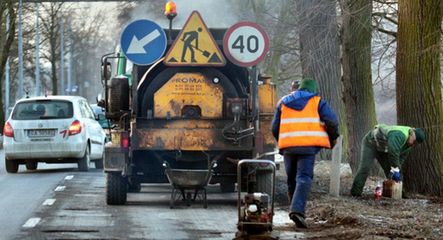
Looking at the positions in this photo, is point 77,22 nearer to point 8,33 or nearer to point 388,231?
point 8,33

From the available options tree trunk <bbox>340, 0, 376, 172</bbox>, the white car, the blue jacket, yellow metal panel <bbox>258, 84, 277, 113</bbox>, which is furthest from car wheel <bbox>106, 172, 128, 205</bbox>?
the white car

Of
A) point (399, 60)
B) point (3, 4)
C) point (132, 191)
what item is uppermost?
point (3, 4)

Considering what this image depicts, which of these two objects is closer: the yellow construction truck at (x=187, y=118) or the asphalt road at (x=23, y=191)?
the asphalt road at (x=23, y=191)

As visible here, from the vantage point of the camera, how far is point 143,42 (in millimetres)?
13953

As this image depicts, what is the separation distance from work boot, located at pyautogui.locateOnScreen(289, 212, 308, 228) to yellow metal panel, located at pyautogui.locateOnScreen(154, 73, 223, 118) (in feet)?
10.7

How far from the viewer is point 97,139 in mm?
23797

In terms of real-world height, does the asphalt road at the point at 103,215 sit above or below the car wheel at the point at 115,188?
below

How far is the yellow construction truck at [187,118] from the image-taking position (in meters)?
14.2

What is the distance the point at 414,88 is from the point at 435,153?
1.02 metres

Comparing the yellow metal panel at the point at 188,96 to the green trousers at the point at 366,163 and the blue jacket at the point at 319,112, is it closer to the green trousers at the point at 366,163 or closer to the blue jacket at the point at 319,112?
the green trousers at the point at 366,163

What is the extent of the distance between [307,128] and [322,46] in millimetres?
13262

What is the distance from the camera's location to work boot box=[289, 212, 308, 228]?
37.7ft

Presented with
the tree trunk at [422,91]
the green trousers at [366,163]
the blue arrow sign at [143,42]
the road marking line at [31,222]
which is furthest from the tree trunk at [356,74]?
the road marking line at [31,222]

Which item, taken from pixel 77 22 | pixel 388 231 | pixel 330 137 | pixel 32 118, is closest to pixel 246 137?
pixel 330 137
